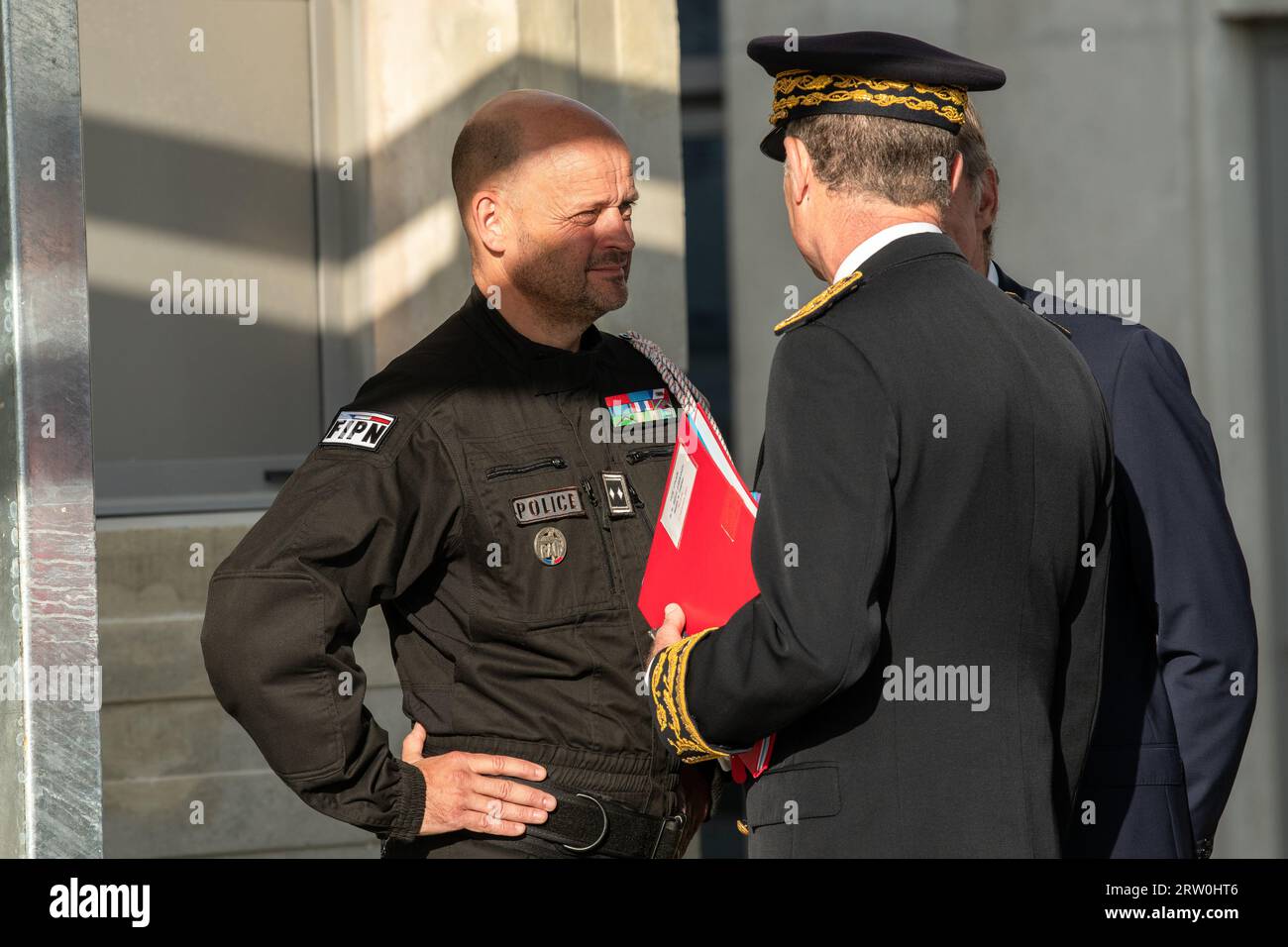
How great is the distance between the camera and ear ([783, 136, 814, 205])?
222 cm

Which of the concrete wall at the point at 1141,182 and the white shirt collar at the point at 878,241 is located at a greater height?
the concrete wall at the point at 1141,182

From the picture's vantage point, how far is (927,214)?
2209 mm

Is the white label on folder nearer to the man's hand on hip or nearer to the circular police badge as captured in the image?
the circular police badge

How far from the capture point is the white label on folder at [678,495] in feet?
7.69

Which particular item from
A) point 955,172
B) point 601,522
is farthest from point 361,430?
point 955,172

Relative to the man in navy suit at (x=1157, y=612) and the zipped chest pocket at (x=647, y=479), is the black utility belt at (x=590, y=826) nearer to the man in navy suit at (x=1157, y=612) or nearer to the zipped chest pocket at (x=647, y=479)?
the zipped chest pocket at (x=647, y=479)

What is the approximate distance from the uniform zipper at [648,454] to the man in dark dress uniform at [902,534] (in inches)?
19.8

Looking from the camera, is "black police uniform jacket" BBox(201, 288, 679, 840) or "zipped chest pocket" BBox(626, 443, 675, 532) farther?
"zipped chest pocket" BBox(626, 443, 675, 532)

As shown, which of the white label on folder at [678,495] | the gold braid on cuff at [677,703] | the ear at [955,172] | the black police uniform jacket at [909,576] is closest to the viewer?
the black police uniform jacket at [909,576]

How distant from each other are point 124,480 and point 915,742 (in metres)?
2.76

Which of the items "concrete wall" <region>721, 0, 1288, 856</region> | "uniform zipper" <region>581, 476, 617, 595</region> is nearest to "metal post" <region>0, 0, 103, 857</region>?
"uniform zipper" <region>581, 476, 617, 595</region>

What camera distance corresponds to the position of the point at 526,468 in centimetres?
263

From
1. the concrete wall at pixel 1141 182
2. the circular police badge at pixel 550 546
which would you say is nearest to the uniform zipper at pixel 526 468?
the circular police badge at pixel 550 546

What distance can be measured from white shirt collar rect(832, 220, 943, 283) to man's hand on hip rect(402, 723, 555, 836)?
0.94 m
